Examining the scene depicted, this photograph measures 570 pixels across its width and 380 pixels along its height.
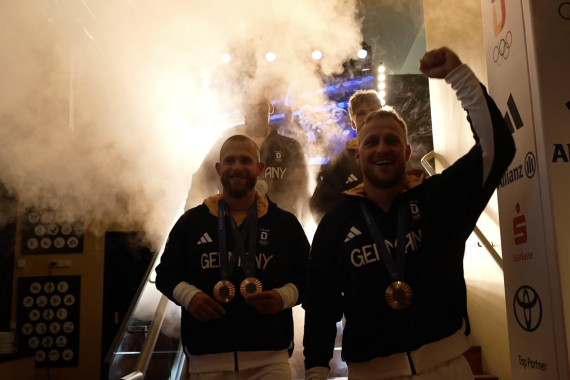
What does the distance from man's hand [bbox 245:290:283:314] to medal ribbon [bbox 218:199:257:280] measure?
7.3 inches

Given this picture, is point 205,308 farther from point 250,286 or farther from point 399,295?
point 399,295

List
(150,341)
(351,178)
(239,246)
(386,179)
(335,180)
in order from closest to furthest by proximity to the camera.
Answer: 1. (386,179)
2. (239,246)
3. (150,341)
4. (351,178)
5. (335,180)

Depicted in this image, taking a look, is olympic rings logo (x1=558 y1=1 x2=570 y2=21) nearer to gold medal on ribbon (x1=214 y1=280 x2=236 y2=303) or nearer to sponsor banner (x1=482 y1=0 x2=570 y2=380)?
sponsor banner (x1=482 y1=0 x2=570 y2=380)

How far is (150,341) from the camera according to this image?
134 inches

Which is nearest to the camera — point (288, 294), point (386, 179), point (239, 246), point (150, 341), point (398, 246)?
point (398, 246)

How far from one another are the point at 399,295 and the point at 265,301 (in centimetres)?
65

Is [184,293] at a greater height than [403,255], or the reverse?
[403,255]

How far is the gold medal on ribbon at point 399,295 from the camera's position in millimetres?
1997

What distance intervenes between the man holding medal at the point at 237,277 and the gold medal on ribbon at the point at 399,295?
1.97 ft

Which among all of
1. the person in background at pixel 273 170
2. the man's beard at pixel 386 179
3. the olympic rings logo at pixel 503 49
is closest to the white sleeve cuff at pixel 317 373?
the man's beard at pixel 386 179

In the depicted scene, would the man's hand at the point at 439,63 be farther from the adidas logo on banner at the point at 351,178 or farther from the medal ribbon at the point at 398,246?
the adidas logo on banner at the point at 351,178

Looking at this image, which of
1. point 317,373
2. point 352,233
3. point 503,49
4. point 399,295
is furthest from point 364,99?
point 317,373

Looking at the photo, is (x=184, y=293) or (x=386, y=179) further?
(x=184, y=293)

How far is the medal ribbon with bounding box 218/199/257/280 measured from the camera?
262 centimetres
